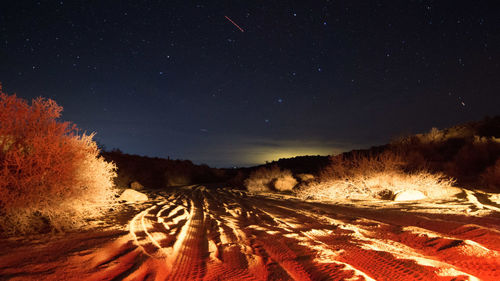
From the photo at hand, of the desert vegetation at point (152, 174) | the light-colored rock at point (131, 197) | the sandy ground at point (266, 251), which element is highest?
the desert vegetation at point (152, 174)

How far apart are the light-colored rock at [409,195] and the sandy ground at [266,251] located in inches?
136

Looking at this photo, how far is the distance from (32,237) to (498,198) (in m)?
11.9

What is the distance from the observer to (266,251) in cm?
379

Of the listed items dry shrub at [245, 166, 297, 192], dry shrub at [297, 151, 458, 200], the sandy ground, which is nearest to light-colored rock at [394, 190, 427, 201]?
dry shrub at [297, 151, 458, 200]

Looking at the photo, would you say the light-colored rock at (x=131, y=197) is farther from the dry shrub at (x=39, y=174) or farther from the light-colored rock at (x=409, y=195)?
the light-colored rock at (x=409, y=195)

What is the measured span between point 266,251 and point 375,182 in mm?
9317

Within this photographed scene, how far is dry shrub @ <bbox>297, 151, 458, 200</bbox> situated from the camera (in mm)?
9961

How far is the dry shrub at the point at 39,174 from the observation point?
425 centimetres

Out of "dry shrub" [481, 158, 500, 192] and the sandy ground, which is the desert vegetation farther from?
"dry shrub" [481, 158, 500, 192]

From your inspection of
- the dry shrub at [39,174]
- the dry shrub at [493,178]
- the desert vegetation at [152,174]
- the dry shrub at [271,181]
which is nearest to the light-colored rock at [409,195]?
the dry shrub at [493,178]

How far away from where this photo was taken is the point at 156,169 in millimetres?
25391

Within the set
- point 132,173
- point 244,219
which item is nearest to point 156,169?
point 132,173

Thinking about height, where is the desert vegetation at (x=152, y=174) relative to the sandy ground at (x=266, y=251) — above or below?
above

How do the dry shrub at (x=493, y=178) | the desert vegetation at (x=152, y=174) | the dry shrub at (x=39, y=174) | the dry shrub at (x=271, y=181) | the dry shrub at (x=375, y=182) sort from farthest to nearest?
1. the desert vegetation at (x=152, y=174)
2. the dry shrub at (x=271, y=181)
3. the dry shrub at (x=375, y=182)
4. the dry shrub at (x=493, y=178)
5. the dry shrub at (x=39, y=174)
